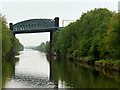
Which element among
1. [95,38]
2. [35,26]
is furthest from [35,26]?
[95,38]

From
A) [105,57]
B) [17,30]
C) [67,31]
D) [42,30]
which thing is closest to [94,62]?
[105,57]

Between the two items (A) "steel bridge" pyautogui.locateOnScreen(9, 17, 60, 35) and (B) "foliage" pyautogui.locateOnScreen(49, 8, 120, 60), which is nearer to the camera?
(B) "foliage" pyautogui.locateOnScreen(49, 8, 120, 60)

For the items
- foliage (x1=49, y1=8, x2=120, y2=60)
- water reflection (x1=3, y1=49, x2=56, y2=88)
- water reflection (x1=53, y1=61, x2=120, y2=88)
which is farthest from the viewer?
foliage (x1=49, y1=8, x2=120, y2=60)

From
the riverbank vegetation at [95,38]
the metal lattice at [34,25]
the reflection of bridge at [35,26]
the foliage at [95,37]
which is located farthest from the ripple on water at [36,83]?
the metal lattice at [34,25]

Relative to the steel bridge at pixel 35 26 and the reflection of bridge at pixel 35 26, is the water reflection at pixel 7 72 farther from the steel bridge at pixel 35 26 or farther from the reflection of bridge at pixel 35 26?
the steel bridge at pixel 35 26

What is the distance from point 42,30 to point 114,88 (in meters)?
140

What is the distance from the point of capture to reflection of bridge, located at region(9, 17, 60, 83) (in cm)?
17364

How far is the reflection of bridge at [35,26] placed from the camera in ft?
570

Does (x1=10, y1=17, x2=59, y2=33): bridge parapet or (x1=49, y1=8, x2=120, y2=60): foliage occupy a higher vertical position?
(x1=10, y1=17, x2=59, y2=33): bridge parapet

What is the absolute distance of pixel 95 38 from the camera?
252 ft

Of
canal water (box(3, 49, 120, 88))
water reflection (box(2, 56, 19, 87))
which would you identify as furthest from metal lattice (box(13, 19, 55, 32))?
canal water (box(3, 49, 120, 88))

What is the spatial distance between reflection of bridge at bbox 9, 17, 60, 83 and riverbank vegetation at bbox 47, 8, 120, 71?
165ft

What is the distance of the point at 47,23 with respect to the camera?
18338 cm

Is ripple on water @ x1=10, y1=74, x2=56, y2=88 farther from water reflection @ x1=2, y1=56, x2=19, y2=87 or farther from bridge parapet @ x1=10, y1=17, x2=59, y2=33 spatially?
bridge parapet @ x1=10, y1=17, x2=59, y2=33
